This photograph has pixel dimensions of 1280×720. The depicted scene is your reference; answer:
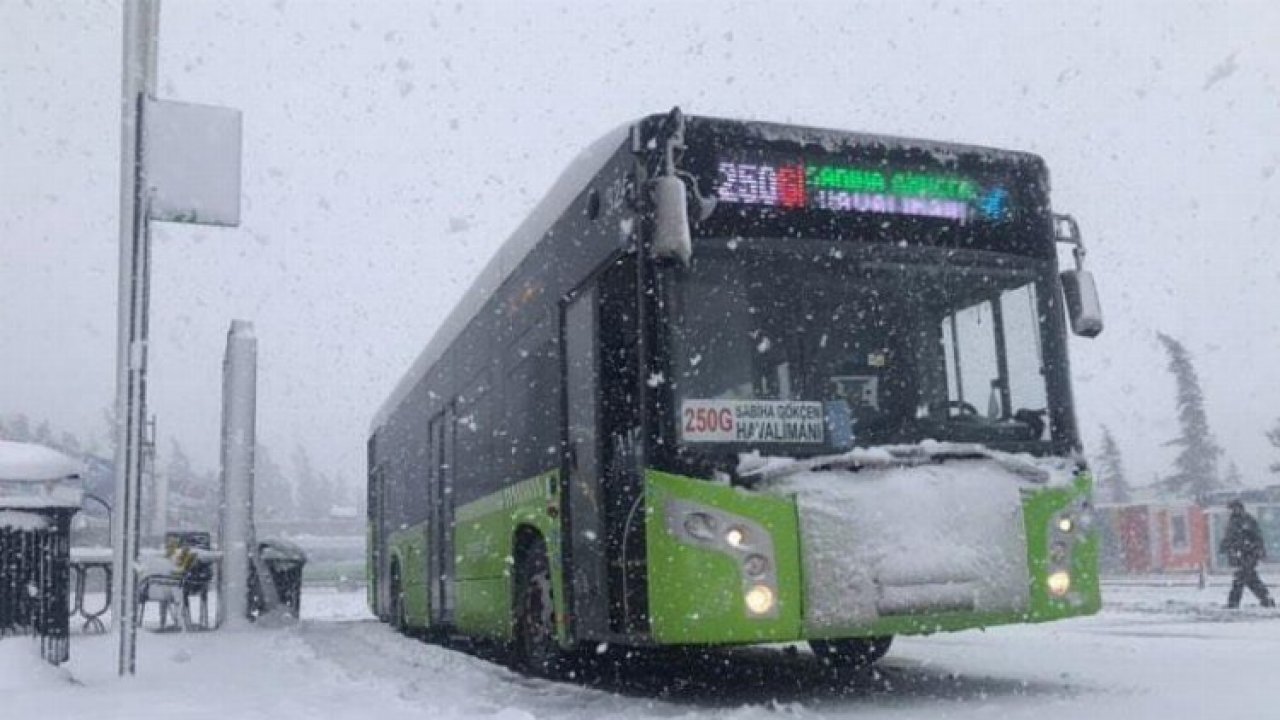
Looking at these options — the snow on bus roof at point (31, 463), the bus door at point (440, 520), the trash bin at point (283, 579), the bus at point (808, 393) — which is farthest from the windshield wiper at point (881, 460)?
the trash bin at point (283, 579)

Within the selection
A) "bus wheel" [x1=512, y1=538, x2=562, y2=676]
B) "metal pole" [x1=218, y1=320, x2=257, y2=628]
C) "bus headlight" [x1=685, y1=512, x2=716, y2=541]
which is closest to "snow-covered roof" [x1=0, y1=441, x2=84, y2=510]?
"bus wheel" [x1=512, y1=538, x2=562, y2=676]

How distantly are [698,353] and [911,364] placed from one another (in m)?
1.28

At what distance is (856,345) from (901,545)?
46.4 inches

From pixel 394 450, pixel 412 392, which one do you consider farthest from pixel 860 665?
pixel 394 450

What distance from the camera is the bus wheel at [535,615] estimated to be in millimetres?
9273

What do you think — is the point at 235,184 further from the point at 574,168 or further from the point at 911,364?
the point at 911,364

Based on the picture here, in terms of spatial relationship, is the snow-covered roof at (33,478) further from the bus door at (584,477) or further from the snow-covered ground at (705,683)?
the bus door at (584,477)

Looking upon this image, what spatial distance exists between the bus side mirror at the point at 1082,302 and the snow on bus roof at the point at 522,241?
2.94 meters

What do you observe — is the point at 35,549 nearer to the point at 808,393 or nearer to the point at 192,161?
the point at 192,161

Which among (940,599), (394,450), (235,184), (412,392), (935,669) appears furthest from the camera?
(394,450)

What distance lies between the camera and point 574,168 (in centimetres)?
920

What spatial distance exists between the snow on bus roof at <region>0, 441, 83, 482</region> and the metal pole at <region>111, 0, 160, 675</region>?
874mm

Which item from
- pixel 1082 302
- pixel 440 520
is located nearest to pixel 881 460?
pixel 1082 302

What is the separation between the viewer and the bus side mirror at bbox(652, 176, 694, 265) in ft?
23.0
